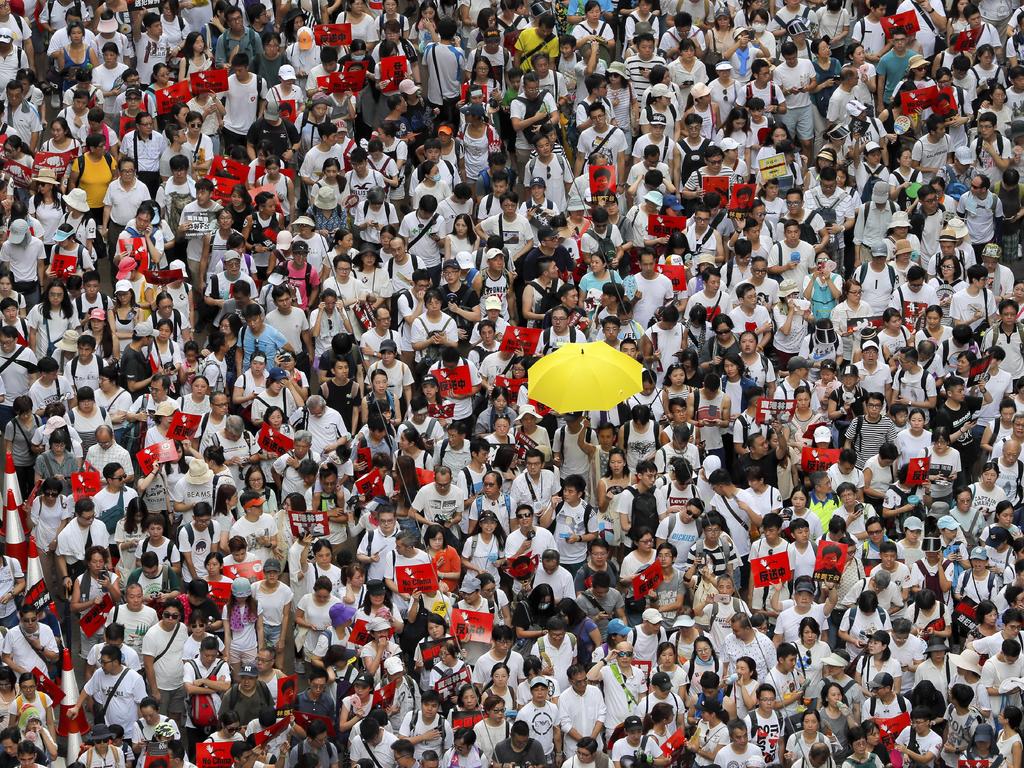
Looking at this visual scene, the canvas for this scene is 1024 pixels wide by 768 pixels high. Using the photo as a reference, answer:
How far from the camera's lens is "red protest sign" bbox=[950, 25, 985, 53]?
29.0 metres

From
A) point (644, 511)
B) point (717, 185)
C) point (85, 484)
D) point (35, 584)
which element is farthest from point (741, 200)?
point (35, 584)

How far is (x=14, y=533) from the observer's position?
2278 centimetres

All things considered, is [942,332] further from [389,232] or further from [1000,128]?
[389,232]

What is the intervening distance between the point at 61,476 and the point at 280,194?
4690 millimetres

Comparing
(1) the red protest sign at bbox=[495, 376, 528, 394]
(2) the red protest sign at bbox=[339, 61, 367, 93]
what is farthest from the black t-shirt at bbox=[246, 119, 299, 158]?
(1) the red protest sign at bbox=[495, 376, 528, 394]

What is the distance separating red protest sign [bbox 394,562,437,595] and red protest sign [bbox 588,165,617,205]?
5.63m

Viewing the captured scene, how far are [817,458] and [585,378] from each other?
2427 millimetres

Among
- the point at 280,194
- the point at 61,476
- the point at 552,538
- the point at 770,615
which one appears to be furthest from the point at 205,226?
the point at 770,615

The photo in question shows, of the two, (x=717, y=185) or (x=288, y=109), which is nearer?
(x=717, y=185)

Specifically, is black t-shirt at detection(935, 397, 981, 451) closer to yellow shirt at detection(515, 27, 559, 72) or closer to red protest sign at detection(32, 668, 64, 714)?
yellow shirt at detection(515, 27, 559, 72)

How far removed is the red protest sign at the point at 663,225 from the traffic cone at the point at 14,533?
736cm

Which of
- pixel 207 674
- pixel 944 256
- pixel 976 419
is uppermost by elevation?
pixel 944 256

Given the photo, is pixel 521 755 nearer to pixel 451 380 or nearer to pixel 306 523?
pixel 306 523

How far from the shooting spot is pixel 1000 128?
28359mm
